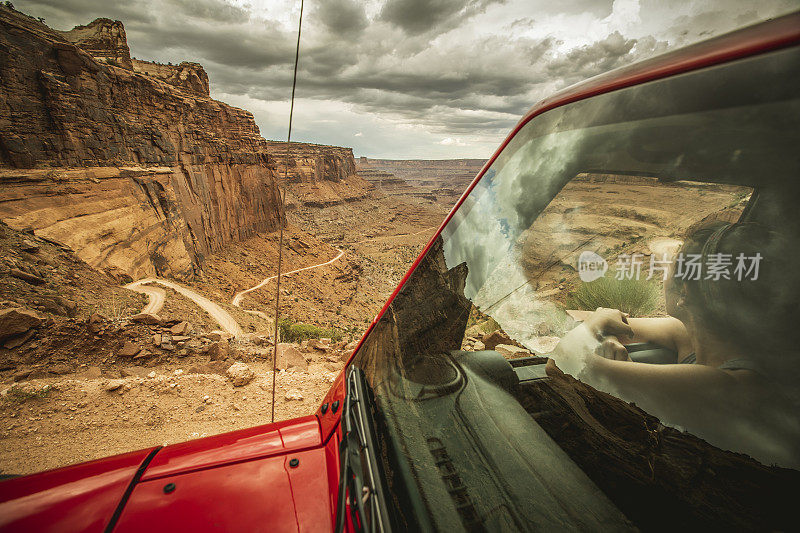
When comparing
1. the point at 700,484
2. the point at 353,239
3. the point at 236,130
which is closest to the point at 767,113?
the point at 700,484

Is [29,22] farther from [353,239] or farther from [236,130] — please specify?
[353,239]

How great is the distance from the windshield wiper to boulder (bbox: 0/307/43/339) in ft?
21.9

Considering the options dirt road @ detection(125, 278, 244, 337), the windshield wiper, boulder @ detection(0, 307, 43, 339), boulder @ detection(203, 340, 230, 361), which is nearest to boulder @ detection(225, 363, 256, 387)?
boulder @ detection(203, 340, 230, 361)

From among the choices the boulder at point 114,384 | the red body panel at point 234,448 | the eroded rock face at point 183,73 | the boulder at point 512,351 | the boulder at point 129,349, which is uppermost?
the eroded rock face at point 183,73

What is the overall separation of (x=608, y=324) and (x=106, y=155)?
73.6 feet

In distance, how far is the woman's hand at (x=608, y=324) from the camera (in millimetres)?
850

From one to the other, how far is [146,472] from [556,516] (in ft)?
3.76

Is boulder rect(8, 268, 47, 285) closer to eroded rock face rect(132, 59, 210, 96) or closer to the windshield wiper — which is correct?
the windshield wiper

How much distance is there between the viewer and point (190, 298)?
14203mm

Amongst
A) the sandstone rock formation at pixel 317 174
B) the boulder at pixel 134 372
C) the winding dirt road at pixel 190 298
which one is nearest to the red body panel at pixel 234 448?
the boulder at pixel 134 372

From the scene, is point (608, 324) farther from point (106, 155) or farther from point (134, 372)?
point (106, 155)

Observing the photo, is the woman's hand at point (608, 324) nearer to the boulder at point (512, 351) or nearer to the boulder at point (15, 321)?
the boulder at point (512, 351)

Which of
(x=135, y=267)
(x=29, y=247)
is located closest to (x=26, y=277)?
(x=29, y=247)

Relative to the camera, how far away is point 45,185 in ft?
40.2
